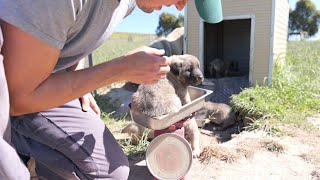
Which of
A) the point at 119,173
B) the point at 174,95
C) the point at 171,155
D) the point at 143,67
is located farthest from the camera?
the point at 174,95

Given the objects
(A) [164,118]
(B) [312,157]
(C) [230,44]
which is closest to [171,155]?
(A) [164,118]

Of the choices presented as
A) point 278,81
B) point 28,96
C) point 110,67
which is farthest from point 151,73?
point 278,81

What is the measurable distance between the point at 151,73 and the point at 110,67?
0.16 meters

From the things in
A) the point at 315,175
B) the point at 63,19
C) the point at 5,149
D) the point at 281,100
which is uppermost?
the point at 63,19

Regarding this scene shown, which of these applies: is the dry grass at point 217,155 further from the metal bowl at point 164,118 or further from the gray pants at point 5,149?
the gray pants at point 5,149

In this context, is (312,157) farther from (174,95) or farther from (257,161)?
(174,95)

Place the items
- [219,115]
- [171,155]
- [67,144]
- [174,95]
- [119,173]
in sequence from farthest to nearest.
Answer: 1. [219,115]
2. [174,95]
3. [171,155]
4. [119,173]
5. [67,144]

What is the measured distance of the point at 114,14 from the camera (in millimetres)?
1356

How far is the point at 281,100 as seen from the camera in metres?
5.07

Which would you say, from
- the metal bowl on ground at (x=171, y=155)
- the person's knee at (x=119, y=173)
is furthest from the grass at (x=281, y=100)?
the person's knee at (x=119, y=173)

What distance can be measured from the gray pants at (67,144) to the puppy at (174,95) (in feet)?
3.91

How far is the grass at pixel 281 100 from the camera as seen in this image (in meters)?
4.27

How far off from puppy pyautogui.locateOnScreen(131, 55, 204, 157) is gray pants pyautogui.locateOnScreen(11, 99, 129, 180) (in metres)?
1.19

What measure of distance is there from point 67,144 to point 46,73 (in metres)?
0.48
